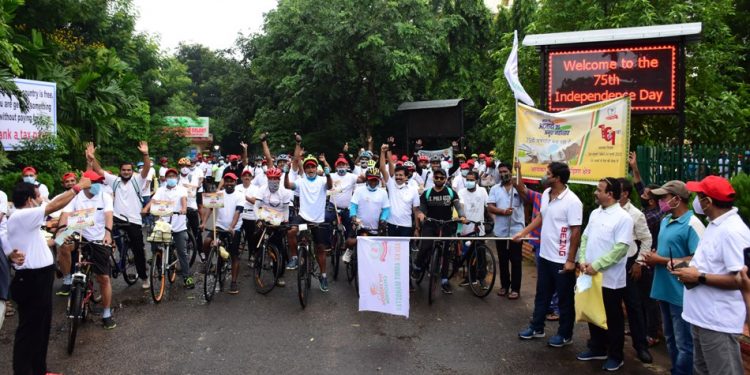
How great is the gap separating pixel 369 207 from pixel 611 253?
4.18 metres

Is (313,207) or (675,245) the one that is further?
(313,207)

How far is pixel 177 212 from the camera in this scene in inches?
350

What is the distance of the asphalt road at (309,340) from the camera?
5895 mm

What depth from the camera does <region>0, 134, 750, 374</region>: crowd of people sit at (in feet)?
13.6

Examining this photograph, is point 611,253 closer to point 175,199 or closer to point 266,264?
point 266,264

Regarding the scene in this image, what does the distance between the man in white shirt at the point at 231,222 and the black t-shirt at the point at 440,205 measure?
289 centimetres

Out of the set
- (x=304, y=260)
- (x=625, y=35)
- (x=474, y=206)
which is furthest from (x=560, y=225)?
(x=625, y=35)

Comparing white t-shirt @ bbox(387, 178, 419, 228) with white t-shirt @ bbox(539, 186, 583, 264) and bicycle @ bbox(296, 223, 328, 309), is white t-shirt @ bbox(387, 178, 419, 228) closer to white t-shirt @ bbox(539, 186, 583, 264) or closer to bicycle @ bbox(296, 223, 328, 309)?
bicycle @ bbox(296, 223, 328, 309)

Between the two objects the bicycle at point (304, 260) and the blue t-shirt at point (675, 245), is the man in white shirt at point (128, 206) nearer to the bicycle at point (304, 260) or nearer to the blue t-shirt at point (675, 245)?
the bicycle at point (304, 260)

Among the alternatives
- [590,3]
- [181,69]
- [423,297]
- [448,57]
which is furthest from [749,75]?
[181,69]

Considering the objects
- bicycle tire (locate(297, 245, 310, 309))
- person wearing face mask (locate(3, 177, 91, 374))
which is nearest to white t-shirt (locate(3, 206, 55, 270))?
person wearing face mask (locate(3, 177, 91, 374))

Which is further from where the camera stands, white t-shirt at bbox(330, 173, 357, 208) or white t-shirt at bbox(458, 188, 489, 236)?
white t-shirt at bbox(330, 173, 357, 208)

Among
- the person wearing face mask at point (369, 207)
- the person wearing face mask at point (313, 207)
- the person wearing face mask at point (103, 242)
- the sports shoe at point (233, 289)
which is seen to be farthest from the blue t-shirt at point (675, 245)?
the person wearing face mask at point (103, 242)

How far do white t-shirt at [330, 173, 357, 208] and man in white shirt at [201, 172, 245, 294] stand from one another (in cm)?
216
